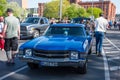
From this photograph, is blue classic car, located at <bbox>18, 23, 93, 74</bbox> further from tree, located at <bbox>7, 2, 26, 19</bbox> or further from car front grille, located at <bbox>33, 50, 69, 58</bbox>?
tree, located at <bbox>7, 2, 26, 19</bbox>

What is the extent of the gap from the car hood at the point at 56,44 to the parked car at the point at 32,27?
46.2ft

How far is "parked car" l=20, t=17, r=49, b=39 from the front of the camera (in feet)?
80.7

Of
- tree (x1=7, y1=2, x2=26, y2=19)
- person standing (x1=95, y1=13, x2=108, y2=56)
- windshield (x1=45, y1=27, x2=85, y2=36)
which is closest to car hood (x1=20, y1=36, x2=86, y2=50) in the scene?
windshield (x1=45, y1=27, x2=85, y2=36)

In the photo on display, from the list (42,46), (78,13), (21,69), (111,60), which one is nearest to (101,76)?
(42,46)

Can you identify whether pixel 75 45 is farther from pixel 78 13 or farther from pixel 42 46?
pixel 78 13

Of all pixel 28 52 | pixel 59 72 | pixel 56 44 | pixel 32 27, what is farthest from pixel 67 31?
pixel 32 27

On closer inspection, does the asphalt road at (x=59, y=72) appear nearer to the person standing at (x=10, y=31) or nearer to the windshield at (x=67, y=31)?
the person standing at (x=10, y=31)

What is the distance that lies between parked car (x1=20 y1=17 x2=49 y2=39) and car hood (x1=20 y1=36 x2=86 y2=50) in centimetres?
1407

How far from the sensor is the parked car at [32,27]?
2461 centimetres

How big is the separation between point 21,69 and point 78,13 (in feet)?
341

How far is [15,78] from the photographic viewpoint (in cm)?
923

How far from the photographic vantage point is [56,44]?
9680 millimetres

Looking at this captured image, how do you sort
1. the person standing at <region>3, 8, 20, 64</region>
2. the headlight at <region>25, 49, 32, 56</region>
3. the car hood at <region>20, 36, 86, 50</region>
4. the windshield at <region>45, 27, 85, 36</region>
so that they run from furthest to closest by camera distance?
the windshield at <region>45, 27, 85, 36</region> < the person standing at <region>3, 8, 20, 64</region> < the headlight at <region>25, 49, 32, 56</region> < the car hood at <region>20, 36, 86, 50</region>

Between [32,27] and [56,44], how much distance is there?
15479 millimetres
